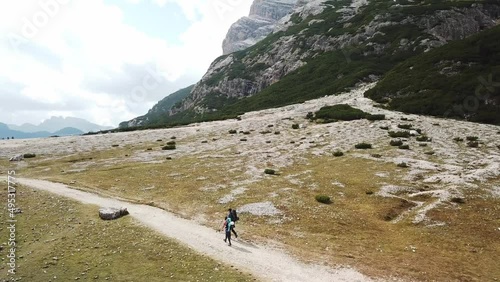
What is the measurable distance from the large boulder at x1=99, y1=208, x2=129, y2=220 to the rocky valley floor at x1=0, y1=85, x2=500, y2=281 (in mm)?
4508

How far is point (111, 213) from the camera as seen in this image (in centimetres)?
3011

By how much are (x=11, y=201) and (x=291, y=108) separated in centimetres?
7820

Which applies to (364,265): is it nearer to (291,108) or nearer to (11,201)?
(11,201)

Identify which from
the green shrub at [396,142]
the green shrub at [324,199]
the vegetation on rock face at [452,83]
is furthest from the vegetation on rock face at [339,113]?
the green shrub at [324,199]

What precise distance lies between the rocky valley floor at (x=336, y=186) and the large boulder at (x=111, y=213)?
4508 millimetres

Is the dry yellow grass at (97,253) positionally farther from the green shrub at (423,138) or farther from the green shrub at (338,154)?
the green shrub at (423,138)

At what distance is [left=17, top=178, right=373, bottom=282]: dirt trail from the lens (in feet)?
69.6

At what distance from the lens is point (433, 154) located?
160 feet

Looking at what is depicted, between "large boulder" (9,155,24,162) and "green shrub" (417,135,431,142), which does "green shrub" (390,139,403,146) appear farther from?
"large boulder" (9,155,24,162)

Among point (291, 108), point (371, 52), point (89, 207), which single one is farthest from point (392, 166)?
point (371, 52)

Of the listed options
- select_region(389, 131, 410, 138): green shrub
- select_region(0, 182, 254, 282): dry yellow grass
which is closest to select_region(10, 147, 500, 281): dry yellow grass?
select_region(0, 182, 254, 282): dry yellow grass

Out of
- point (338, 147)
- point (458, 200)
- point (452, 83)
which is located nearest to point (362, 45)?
point (452, 83)

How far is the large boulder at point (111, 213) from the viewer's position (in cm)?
3000

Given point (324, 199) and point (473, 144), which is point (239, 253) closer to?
point (324, 199)
